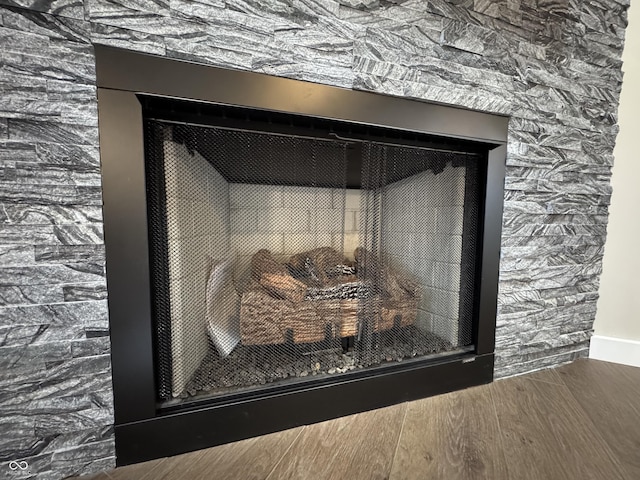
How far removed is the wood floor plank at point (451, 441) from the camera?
79 centimetres

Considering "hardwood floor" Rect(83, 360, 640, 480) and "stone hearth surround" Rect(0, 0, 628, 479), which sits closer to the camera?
"stone hearth surround" Rect(0, 0, 628, 479)

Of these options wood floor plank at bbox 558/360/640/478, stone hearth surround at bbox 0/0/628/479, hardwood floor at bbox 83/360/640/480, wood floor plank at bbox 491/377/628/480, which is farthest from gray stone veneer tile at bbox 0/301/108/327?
wood floor plank at bbox 558/360/640/478

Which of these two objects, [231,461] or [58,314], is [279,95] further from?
[231,461]

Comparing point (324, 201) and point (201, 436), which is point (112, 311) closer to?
point (201, 436)

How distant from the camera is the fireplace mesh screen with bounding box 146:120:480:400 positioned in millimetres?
833

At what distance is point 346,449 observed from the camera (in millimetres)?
853

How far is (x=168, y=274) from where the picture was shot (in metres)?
0.81

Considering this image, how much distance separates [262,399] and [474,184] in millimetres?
1060

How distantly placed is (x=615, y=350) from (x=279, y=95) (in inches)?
72.4

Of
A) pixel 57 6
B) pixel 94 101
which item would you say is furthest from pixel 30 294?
pixel 57 6

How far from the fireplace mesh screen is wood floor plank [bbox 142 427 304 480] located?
15 cm

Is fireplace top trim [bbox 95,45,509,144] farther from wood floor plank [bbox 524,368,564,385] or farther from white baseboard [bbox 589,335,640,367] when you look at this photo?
white baseboard [bbox 589,335,640,367]

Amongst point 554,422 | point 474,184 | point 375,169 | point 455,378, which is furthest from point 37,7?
point 554,422

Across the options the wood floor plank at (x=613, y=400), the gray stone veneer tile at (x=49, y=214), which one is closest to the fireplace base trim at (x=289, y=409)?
the wood floor plank at (x=613, y=400)
